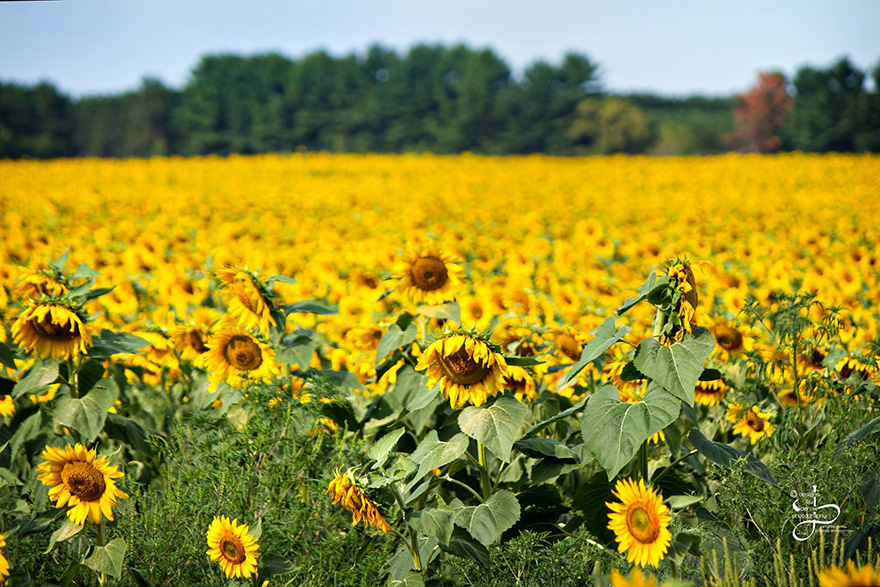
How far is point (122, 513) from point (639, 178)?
47.0 ft

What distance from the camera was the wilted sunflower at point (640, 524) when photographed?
2.16 metres

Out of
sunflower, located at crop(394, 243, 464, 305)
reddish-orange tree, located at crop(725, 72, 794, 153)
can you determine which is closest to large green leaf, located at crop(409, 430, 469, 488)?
sunflower, located at crop(394, 243, 464, 305)

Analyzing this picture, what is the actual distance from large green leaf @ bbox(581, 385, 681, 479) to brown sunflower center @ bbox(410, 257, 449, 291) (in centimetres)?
99

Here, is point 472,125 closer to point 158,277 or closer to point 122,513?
point 158,277

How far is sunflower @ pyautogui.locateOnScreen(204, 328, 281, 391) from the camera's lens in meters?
2.99

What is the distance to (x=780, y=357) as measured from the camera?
3201 millimetres

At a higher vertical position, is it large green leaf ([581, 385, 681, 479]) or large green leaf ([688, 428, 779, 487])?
large green leaf ([581, 385, 681, 479])

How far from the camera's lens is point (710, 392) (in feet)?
10.0

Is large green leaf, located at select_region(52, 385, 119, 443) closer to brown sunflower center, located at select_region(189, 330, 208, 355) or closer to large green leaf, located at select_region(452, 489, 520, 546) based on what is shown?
brown sunflower center, located at select_region(189, 330, 208, 355)

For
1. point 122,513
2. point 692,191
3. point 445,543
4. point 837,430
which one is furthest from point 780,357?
point 692,191

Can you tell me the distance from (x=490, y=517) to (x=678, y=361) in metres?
0.72

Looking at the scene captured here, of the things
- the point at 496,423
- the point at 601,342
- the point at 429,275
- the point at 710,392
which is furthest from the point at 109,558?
the point at 710,392

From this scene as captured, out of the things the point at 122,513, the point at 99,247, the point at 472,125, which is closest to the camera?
the point at 122,513

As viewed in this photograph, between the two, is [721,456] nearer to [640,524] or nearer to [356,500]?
[640,524]
